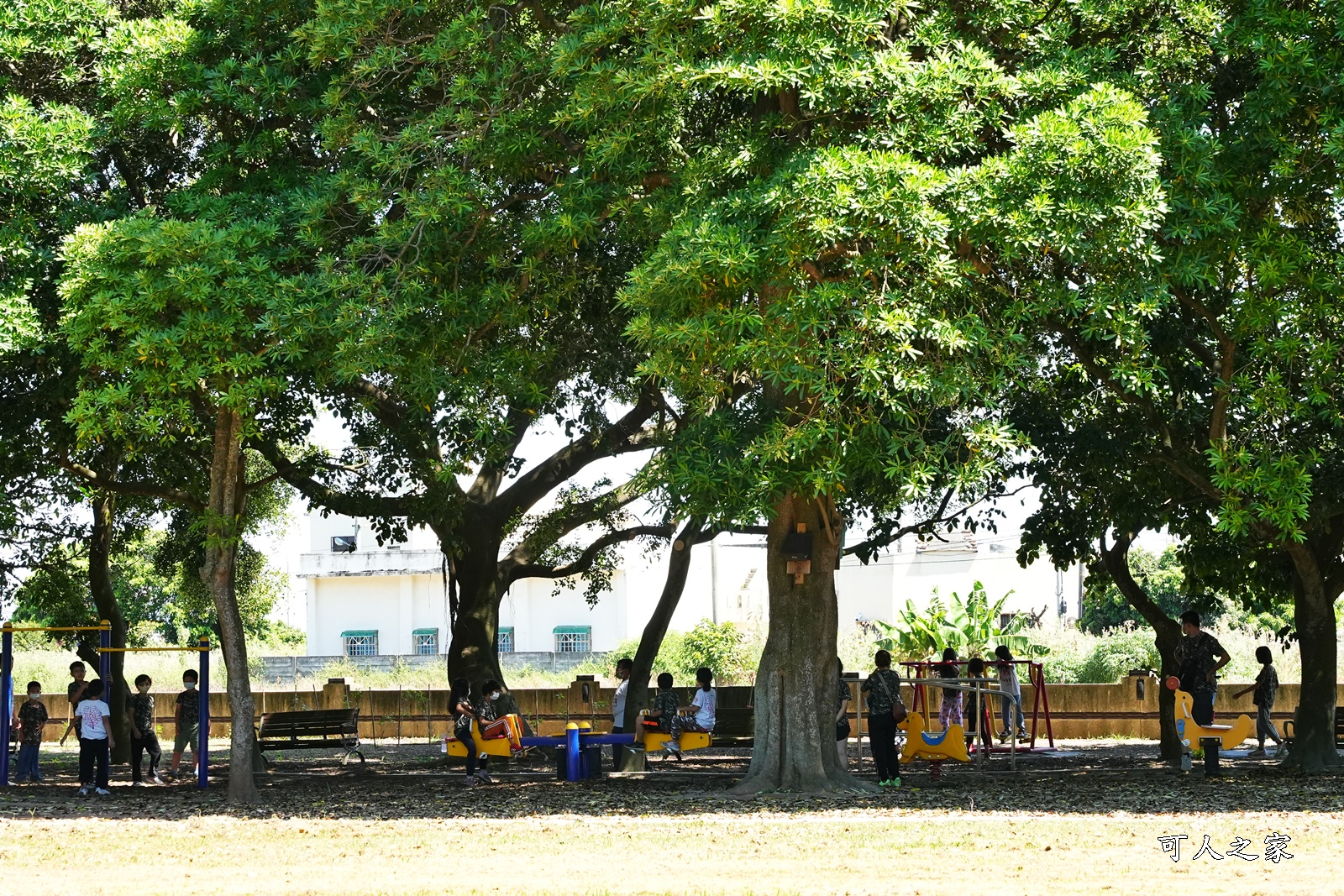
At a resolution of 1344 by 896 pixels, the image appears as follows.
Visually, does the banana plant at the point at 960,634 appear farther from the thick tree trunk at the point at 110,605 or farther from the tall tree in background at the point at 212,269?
the tall tree in background at the point at 212,269

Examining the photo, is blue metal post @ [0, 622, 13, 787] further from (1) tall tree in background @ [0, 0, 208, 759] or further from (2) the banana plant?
(2) the banana plant

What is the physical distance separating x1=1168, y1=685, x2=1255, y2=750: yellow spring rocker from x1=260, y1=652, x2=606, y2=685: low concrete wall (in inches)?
1228

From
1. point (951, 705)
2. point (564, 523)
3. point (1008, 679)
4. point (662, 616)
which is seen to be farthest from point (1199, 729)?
point (564, 523)

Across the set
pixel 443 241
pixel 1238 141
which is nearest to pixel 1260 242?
pixel 1238 141

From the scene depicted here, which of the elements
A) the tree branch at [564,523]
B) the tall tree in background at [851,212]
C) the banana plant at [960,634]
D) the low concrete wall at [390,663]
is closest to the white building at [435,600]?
the low concrete wall at [390,663]

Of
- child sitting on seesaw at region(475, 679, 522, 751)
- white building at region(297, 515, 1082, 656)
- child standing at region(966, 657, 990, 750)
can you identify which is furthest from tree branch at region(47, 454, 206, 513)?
white building at region(297, 515, 1082, 656)

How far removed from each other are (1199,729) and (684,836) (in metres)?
6.97

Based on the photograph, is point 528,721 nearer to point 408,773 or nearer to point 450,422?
point 408,773

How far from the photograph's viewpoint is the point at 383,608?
56469 millimetres

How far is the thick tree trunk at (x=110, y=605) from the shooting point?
20.6 meters

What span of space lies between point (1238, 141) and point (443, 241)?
23.4 feet

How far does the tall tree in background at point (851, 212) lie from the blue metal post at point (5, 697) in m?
9.80

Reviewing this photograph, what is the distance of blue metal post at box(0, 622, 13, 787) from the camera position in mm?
16781

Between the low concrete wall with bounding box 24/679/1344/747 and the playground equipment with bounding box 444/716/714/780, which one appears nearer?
the playground equipment with bounding box 444/716/714/780
